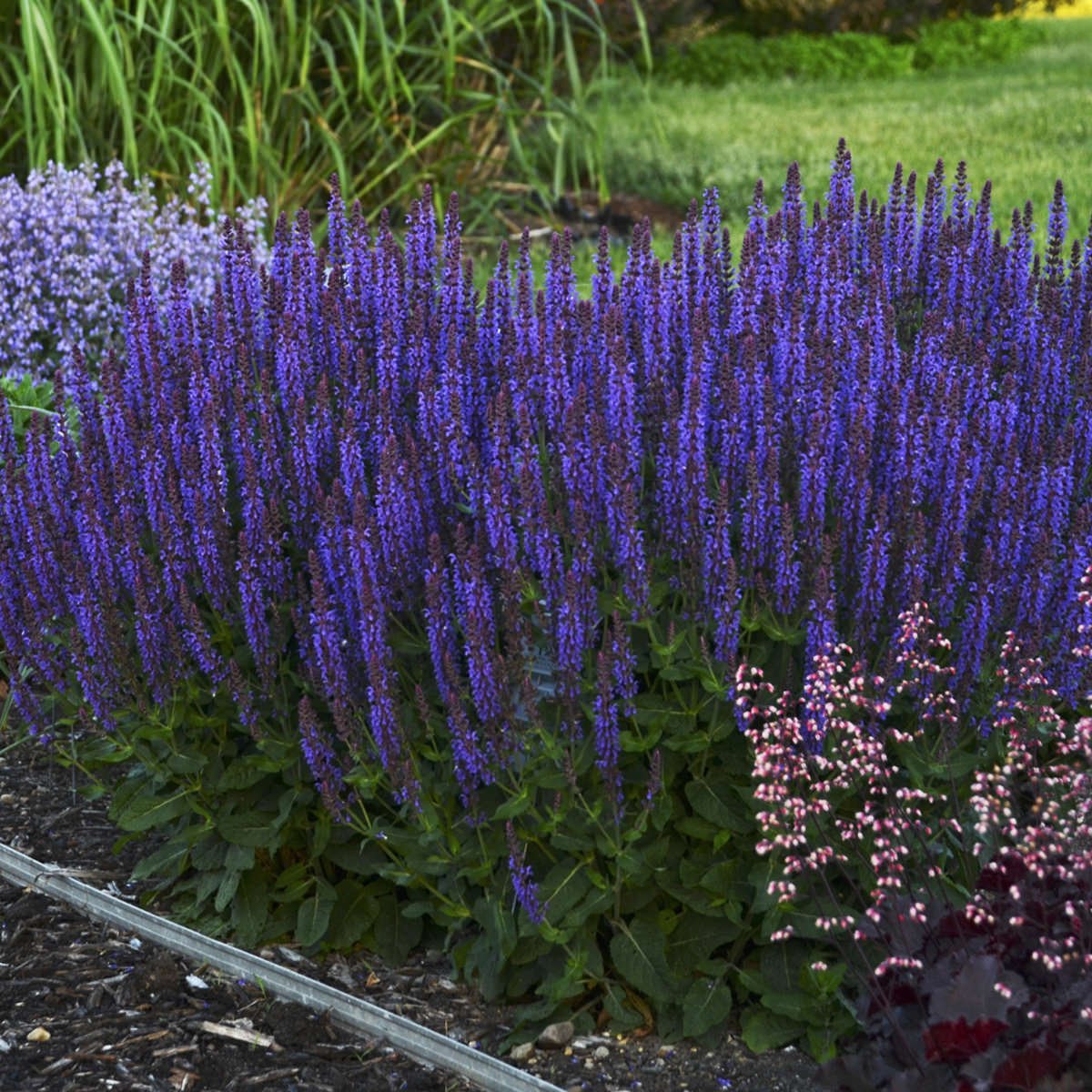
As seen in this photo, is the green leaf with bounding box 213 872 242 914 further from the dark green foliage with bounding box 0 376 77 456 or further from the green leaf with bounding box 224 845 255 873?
the dark green foliage with bounding box 0 376 77 456

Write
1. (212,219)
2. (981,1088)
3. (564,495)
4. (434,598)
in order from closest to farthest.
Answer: (981,1088), (434,598), (564,495), (212,219)

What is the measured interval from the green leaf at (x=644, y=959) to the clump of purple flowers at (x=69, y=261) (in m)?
3.61

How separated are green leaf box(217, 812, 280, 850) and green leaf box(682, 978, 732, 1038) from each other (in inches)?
37.9

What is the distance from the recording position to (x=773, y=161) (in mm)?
12531

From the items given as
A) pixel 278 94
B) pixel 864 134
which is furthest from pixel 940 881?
pixel 864 134

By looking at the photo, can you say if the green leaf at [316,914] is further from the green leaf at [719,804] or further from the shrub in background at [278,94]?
the shrub in background at [278,94]

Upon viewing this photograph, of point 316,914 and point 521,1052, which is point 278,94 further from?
point 521,1052

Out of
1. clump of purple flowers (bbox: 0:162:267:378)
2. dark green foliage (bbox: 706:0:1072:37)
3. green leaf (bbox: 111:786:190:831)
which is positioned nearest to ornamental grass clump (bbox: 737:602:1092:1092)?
green leaf (bbox: 111:786:190:831)

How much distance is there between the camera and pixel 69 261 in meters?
6.27

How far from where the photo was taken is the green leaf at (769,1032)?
337 centimetres

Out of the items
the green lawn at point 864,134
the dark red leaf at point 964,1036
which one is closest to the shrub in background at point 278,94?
the green lawn at point 864,134

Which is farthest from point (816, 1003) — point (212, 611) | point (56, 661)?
point (56, 661)

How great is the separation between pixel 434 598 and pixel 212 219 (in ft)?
18.3

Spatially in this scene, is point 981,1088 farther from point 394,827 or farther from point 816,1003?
point 394,827
